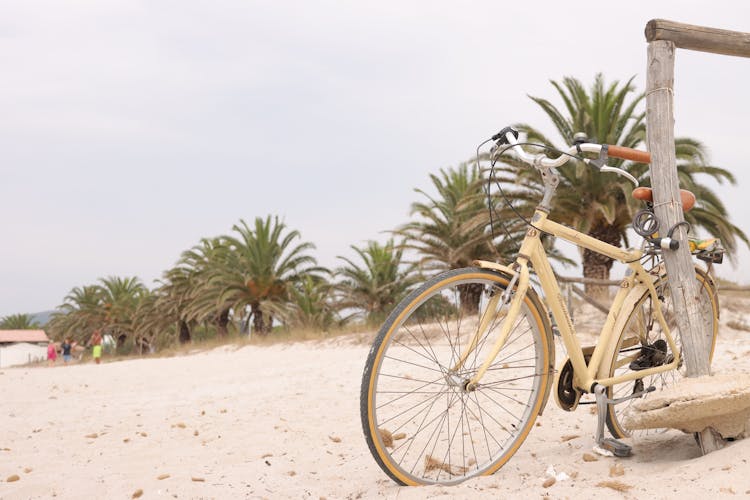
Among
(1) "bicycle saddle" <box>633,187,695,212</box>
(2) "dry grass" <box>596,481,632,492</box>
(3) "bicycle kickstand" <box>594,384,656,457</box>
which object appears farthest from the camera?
(1) "bicycle saddle" <box>633,187,695,212</box>

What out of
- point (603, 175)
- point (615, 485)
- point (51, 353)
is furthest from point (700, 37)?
point (51, 353)

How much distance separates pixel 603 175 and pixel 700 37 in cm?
897

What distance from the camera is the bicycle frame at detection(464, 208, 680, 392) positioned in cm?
282

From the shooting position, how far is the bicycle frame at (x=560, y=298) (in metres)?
2.82

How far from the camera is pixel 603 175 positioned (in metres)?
11.7

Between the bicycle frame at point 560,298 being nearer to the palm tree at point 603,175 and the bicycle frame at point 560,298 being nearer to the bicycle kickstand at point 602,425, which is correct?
the bicycle kickstand at point 602,425

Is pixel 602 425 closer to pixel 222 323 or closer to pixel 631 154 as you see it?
pixel 631 154

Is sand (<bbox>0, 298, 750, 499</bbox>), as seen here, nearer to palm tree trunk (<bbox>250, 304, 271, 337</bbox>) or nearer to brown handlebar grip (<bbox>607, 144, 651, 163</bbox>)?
brown handlebar grip (<bbox>607, 144, 651, 163</bbox>)

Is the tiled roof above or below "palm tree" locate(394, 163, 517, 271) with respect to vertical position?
below

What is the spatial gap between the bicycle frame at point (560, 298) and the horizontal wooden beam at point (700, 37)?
107 cm

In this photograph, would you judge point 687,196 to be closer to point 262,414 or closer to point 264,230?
point 262,414

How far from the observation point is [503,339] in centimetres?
276

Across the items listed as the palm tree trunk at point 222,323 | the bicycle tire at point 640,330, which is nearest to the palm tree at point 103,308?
the palm tree trunk at point 222,323

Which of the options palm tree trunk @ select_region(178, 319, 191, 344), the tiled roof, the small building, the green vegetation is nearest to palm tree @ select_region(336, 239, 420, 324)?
the green vegetation
